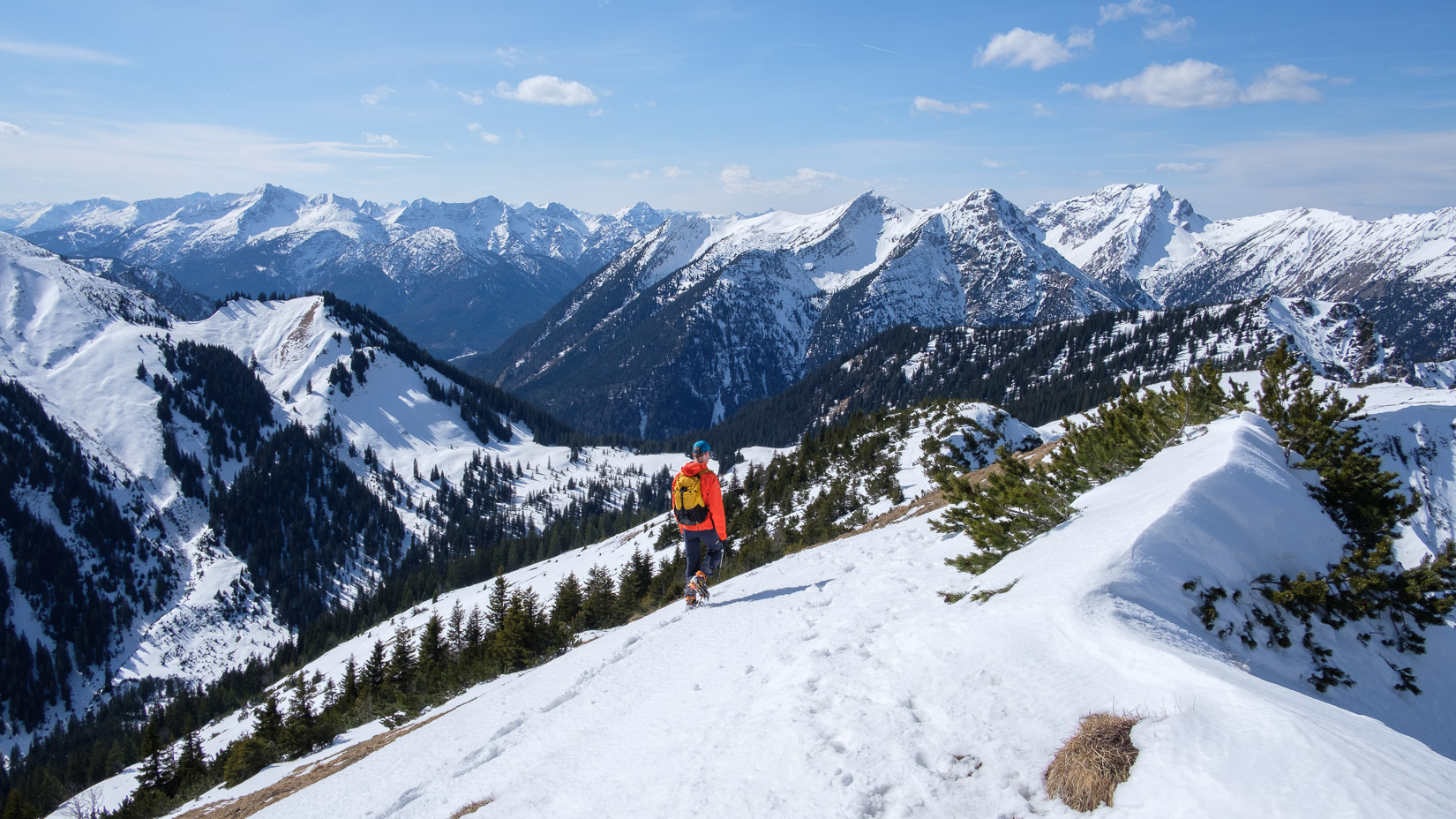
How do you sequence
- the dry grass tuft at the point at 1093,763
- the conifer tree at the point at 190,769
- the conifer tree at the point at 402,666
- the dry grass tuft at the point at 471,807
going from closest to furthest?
the dry grass tuft at the point at 1093,763 < the dry grass tuft at the point at 471,807 < the conifer tree at the point at 190,769 < the conifer tree at the point at 402,666

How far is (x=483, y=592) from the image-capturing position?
75062mm

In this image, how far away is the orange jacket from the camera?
14127 millimetres

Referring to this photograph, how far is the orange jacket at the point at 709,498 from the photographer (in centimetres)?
1413

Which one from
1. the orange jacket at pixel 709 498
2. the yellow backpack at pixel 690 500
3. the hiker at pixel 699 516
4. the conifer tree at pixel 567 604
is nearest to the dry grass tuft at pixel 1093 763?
the hiker at pixel 699 516

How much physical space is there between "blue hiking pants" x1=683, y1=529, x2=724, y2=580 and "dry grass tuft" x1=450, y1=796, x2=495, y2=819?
7.53 m

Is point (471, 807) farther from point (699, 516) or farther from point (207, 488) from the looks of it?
point (207, 488)

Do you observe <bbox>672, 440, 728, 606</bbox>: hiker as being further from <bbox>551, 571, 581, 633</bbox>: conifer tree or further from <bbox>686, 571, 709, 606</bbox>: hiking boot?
<bbox>551, 571, 581, 633</bbox>: conifer tree

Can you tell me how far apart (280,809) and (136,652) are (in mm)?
145454

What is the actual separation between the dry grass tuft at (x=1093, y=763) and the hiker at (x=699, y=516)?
9.10 m

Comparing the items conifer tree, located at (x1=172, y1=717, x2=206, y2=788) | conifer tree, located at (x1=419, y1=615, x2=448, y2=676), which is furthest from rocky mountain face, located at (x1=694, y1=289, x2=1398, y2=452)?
conifer tree, located at (x1=172, y1=717, x2=206, y2=788)

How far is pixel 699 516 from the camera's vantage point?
14.3 meters

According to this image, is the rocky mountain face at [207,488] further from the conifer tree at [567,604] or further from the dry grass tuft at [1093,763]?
the dry grass tuft at [1093,763]

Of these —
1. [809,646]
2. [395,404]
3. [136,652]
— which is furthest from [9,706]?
[809,646]

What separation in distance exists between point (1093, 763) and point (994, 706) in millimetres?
1259
